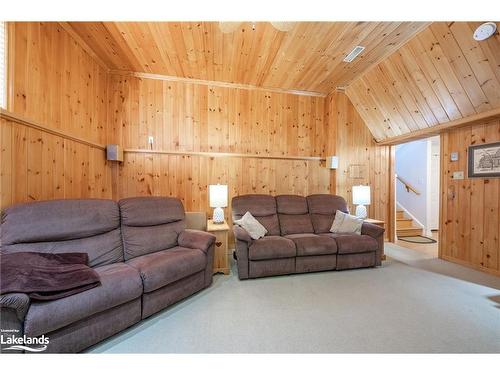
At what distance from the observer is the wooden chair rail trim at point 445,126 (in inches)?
103

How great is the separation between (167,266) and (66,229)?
37.2 inches

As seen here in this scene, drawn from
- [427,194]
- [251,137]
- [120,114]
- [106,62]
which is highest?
[106,62]

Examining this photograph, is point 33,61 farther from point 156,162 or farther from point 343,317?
point 343,317

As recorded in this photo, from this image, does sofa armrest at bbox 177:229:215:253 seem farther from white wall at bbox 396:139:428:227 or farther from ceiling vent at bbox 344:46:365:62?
white wall at bbox 396:139:428:227

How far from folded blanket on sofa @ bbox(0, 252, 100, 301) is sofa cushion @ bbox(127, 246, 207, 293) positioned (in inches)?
14.5

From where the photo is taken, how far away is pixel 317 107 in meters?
4.08

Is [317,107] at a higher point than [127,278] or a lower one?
higher

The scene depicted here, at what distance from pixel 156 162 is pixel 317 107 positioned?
3.19 metres

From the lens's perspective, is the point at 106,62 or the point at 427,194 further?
the point at 427,194

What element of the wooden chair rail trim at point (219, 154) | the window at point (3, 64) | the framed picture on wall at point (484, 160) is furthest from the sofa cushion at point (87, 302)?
the framed picture on wall at point (484, 160)

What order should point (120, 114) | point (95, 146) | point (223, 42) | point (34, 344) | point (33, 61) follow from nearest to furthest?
point (34, 344), point (33, 61), point (223, 42), point (95, 146), point (120, 114)

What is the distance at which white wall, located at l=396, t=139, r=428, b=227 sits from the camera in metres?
5.27
